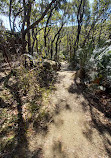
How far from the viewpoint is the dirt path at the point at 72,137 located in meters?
1.85

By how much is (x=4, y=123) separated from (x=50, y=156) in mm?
1465

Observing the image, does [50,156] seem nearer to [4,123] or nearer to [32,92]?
[4,123]

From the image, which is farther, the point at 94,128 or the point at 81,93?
the point at 81,93

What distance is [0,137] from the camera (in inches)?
76.1

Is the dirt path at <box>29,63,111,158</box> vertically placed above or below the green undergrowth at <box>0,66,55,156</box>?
below

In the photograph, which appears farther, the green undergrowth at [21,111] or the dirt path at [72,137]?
the green undergrowth at [21,111]

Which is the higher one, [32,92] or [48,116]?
[32,92]

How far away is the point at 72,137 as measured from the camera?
2.15m

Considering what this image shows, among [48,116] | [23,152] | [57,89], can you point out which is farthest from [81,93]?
[23,152]

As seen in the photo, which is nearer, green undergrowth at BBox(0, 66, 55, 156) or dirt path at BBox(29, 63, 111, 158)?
dirt path at BBox(29, 63, 111, 158)

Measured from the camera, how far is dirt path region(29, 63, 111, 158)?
6.05 feet

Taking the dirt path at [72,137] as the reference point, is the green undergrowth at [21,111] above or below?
above

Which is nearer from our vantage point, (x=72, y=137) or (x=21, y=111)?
(x=72, y=137)

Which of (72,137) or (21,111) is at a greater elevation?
(21,111)
